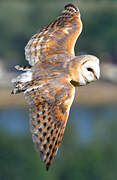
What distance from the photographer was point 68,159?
1604 inches

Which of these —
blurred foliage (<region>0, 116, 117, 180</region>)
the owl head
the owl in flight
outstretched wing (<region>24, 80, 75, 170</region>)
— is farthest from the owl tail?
blurred foliage (<region>0, 116, 117, 180</region>)

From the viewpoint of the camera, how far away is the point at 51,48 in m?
9.16

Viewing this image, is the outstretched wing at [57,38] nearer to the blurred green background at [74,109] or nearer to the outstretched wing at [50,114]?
the outstretched wing at [50,114]

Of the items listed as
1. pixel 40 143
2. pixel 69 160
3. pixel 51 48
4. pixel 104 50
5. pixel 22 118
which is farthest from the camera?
pixel 104 50

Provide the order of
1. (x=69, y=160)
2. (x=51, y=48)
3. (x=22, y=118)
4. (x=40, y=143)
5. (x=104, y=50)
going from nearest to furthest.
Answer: (x=40, y=143) → (x=51, y=48) → (x=69, y=160) → (x=22, y=118) → (x=104, y=50)

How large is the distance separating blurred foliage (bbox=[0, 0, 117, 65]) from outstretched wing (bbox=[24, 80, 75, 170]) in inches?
1601

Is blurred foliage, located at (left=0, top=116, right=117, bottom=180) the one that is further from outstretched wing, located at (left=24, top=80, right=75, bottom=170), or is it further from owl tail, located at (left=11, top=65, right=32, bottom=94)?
outstretched wing, located at (left=24, top=80, right=75, bottom=170)

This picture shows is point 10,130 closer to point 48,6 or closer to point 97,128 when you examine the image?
point 97,128

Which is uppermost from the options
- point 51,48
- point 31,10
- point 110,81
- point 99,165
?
point 51,48

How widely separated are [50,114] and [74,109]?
37525mm

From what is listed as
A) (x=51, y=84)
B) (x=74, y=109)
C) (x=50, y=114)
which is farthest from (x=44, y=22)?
(x=50, y=114)

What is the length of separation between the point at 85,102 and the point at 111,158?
169 inches

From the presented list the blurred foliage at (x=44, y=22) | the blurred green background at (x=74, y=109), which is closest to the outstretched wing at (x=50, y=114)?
the blurred green background at (x=74, y=109)

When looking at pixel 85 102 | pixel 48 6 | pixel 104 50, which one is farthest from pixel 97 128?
pixel 48 6
